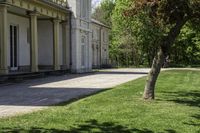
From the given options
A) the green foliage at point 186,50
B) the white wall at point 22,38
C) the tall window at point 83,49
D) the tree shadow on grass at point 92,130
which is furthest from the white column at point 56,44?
the green foliage at point 186,50

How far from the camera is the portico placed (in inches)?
1058

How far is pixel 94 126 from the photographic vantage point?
32.9 ft

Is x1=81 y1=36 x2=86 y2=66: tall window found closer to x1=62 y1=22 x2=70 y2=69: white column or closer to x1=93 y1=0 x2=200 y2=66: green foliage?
x1=62 y1=22 x2=70 y2=69: white column

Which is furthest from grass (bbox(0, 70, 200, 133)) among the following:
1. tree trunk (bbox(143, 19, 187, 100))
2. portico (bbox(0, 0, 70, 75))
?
portico (bbox(0, 0, 70, 75))

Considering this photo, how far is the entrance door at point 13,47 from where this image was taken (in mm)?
33906

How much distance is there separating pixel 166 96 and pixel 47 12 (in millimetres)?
19199

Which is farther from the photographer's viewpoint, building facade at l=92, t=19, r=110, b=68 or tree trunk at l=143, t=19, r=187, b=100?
building facade at l=92, t=19, r=110, b=68

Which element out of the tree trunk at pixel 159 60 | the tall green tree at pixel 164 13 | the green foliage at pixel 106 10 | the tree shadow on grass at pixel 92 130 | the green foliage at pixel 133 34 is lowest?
the tree shadow on grass at pixel 92 130

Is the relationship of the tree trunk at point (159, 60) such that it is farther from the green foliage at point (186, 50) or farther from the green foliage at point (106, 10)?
the green foliage at point (106, 10)

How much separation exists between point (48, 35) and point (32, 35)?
8.52m

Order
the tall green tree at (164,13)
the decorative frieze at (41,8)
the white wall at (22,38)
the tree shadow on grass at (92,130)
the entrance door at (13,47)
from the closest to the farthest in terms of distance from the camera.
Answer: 1. the tree shadow on grass at (92,130)
2. the tall green tree at (164,13)
3. the decorative frieze at (41,8)
4. the entrance door at (13,47)
5. the white wall at (22,38)

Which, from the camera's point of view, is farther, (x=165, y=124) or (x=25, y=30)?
(x=25, y=30)

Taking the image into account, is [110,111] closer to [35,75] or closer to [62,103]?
[62,103]

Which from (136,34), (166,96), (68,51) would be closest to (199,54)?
(136,34)
